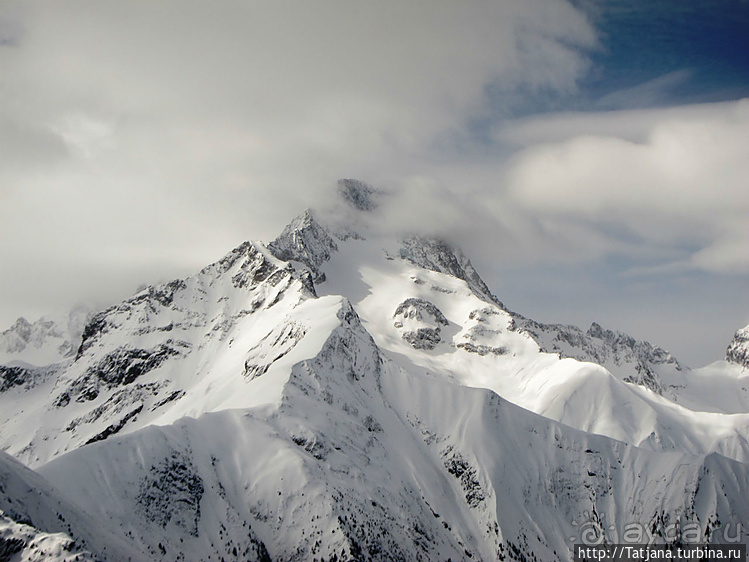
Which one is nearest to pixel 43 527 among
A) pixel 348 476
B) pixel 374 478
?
Answer: pixel 348 476

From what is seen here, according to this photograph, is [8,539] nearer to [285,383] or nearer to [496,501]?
[285,383]

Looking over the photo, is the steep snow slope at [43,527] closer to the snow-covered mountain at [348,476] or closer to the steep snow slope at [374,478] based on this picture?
the snow-covered mountain at [348,476]

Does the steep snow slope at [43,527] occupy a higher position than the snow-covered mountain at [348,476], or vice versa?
the snow-covered mountain at [348,476]

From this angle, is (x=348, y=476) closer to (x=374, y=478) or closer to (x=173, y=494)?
(x=374, y=478)

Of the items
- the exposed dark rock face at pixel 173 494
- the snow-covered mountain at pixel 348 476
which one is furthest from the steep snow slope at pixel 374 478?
the snow-covered mountain at pixel 348 476

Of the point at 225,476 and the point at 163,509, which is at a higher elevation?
the point at 225,476

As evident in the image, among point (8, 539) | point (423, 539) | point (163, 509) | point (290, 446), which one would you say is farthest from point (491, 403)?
point (8, 539)

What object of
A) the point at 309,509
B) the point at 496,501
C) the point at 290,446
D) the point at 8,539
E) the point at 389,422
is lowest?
the point at 8,539

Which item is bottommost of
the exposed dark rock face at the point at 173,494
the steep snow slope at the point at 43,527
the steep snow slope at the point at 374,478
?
the steep snow slope at the point at 43,527
